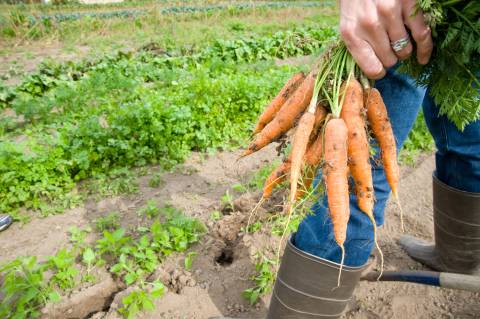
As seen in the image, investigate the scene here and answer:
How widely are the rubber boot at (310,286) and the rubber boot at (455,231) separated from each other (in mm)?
810

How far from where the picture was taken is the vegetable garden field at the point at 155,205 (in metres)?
2.24

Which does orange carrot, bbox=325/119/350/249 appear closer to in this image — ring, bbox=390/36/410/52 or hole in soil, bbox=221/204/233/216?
ring, bbox=390/36/410/52

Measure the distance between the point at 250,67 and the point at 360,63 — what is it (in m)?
4.74

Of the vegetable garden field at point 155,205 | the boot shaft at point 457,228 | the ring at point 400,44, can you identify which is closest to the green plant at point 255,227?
the vegetable garden field at point 155,205

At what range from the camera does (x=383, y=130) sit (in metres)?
1.57

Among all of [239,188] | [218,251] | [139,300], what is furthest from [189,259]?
[239,188]

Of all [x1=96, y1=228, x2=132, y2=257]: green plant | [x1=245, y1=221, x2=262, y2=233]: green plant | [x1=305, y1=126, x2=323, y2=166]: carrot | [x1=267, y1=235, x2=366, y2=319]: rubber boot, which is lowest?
[x1=245, y1=221, x2=262, y2=233]: green plant

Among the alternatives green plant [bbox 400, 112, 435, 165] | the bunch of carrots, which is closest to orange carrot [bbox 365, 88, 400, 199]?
the bunch of carrots

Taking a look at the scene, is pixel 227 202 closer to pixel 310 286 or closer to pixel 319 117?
pixel 310 286

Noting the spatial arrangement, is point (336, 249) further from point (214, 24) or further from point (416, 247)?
point (214, 24)

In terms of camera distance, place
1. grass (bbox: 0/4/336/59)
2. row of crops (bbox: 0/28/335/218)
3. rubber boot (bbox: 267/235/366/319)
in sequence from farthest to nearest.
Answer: grass (bbox: 0/4/336/59) < row of crops (bbox: 0/28/335/218) < rubber boot (bbox: 267/235/366/319)

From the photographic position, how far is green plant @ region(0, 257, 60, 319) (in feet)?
6.93

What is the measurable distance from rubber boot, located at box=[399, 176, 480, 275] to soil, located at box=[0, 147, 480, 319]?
0.16 m

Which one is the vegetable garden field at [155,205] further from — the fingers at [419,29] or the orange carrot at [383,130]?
the fingers at [419,29]
